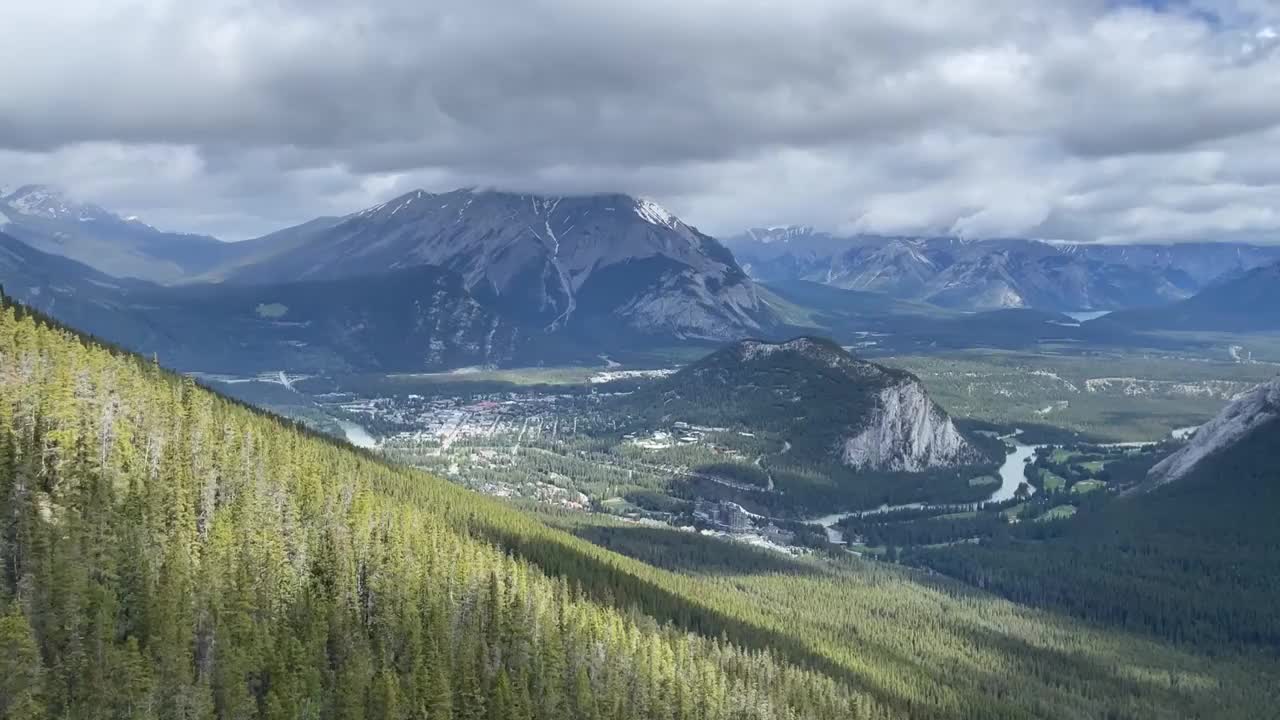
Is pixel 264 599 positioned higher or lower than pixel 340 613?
higher

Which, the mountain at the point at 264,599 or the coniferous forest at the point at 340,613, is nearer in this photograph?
the mountain at the point at 264,599

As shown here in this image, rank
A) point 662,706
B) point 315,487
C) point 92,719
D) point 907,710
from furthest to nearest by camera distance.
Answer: point 907,710 → point 315,487 → point 662,706 → point 92,719

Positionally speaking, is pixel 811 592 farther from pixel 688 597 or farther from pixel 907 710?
pixel 907 710

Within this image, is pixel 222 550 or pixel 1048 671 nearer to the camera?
pixel 222 550

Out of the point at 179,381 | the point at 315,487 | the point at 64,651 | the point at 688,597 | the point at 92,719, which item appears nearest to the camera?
the point at 92,719

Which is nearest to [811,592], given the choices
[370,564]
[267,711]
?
[370,564]

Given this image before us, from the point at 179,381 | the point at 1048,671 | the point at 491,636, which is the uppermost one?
the point at 179,381

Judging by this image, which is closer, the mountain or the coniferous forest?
the mountain

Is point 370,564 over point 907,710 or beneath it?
over
